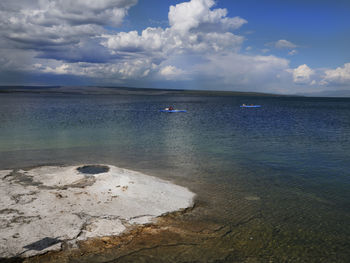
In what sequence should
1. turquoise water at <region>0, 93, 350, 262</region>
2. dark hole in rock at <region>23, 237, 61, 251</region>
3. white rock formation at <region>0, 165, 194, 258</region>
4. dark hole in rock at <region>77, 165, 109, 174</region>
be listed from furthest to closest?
dark hole in rock at <region>77, 165, 109, 174</region>, turquoise water at <region>0, 93, 350, 262</region>, white rock formation at <region>0, 165, 194, 258</region>, dark hole in rock at <region>23, 237, 61, 251</region>

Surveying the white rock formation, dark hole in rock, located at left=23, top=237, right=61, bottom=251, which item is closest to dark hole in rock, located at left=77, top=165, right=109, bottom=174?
the white rock formation

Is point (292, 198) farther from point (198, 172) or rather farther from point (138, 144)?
point (138, 144)

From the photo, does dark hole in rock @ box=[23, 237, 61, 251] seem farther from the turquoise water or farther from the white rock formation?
the turquoise water

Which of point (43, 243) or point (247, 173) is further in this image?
point (247, 173)

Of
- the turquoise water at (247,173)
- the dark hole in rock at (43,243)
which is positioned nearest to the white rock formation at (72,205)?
the dark hole in rock at (43,243)

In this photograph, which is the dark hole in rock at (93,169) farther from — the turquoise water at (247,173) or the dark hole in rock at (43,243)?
the dark hole in rock at (43,243)

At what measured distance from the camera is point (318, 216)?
11.7m

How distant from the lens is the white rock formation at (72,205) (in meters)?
8.82

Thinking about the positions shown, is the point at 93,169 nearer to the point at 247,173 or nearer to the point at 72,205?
the point at 72,205

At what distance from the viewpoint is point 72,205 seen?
11.0m

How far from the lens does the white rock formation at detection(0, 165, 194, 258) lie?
882 centimetres

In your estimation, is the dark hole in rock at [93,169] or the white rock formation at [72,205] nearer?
the white rock formation at [72,205]

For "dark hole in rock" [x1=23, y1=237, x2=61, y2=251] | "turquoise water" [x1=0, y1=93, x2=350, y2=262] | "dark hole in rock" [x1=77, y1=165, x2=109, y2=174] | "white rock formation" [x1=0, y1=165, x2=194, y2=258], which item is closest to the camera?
"dark hole in rock" [x1=23, y1=237, x2=61, y2=251]

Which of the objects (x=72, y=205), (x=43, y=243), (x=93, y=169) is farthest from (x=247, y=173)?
(x=43, y=243)
